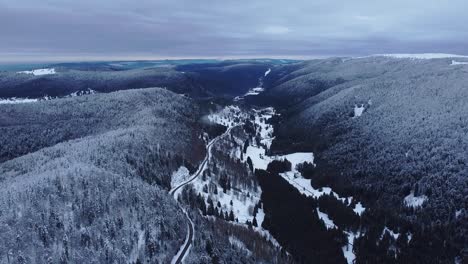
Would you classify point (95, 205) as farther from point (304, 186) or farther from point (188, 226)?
point (304, 186)

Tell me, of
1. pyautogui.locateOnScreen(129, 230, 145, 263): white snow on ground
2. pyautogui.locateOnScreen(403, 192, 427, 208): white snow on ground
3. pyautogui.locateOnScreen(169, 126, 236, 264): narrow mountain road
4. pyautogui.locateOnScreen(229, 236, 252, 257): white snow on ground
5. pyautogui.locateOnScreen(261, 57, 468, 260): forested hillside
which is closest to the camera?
pyautogui.locateOnScreen(129, 230, 145, 263): white snow on ground

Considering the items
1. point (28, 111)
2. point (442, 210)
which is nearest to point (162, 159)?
point (442, 210)

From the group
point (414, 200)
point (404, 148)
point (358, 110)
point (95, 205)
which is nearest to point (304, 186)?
point (414, 200)

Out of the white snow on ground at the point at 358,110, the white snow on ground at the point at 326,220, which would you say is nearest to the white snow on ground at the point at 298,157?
the white snow on ground at the point at 358,110

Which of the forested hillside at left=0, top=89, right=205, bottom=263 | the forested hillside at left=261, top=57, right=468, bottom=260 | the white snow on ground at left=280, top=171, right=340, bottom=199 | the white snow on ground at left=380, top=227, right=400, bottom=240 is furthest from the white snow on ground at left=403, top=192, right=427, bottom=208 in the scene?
the forested hillside at left=0, top=89, right=205, bottom=263

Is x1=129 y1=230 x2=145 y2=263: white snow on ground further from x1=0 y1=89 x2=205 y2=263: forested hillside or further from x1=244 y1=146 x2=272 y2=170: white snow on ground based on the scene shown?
x1=244 y1=146 x2=272 y2=170: white snow on ground
